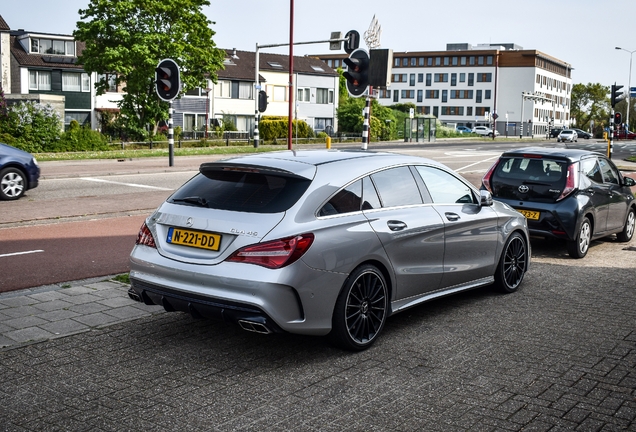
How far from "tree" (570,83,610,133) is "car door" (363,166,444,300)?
140118 mm

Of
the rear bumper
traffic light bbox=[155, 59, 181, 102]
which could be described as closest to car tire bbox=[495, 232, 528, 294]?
the rear bumper

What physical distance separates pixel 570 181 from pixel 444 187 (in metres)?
3.88

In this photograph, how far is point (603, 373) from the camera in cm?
531

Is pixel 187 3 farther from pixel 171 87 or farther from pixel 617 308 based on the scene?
pixel 617 308

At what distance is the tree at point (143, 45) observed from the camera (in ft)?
135

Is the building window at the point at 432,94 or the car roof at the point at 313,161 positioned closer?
the car roof at the point at 313,161

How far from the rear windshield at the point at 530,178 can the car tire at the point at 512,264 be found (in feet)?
7.90

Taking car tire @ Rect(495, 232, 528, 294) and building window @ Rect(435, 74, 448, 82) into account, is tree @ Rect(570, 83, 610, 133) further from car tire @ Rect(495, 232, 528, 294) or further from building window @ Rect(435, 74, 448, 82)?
car tire @ Rect(495, 232, 528, 294)

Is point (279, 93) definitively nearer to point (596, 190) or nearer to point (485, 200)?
point (596, 190)

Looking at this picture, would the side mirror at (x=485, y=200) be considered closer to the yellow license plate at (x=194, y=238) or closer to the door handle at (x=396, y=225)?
the door handle at (x=396, y=225)

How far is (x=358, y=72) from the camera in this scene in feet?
45.6

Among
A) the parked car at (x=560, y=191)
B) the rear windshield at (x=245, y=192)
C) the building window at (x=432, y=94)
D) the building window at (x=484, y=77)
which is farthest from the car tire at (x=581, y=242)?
the building window at (x=432, y=94)

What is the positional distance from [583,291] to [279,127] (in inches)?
1724

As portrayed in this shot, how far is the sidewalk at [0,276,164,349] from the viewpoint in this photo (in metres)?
6.02
